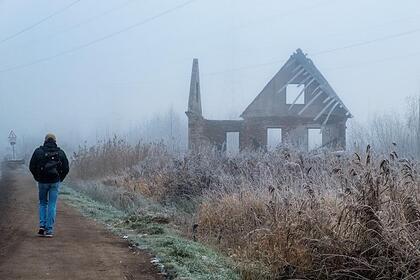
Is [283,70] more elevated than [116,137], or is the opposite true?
[283,70]

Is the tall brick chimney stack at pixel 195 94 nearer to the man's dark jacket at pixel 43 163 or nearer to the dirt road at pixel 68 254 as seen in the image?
the dirt road at pixel 68 254

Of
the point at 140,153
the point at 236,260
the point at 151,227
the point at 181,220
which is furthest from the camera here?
the point at 140,153

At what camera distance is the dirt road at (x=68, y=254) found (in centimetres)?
977

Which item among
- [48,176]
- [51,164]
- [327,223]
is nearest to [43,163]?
Result: [51,164]

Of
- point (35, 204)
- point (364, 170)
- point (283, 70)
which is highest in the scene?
point (283, 70)

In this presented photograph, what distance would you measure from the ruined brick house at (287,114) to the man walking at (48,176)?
30739 millimetres

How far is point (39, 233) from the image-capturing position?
13719 mm

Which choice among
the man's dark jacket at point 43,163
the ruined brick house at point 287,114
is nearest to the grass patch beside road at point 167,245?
the man's dark jacket at point 43,163

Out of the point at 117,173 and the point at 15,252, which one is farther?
the point at 117,173

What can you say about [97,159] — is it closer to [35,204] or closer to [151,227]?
[35,204]

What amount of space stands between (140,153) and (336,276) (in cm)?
2627

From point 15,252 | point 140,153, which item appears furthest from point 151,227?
point 140,153

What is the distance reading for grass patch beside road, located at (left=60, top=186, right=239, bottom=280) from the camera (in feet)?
32.4

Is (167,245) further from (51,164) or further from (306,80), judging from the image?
(306,80)
